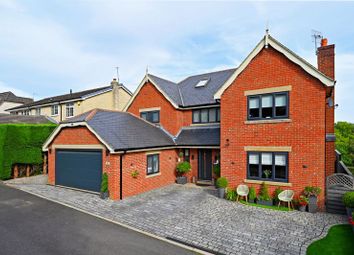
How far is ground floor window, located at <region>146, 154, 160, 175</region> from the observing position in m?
16.1

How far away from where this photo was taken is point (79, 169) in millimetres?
15742

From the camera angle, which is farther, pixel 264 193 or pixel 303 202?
pixel 264 193

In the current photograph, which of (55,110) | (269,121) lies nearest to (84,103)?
(55,110)

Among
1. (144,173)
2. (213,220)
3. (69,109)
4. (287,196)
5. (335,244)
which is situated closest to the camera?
(335,244)

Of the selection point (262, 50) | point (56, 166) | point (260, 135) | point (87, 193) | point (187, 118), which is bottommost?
point (87, 193)

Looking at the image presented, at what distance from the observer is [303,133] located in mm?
12125

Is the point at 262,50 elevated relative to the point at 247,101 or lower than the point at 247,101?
elevated

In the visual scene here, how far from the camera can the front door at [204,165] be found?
18016mm

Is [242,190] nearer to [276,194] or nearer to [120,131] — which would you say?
[276,194]

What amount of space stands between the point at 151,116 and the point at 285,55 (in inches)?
490

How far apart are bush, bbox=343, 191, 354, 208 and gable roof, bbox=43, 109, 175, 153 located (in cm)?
1100

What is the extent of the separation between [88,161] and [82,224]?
5.79 metres

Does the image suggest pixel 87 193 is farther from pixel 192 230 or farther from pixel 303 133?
pixel 303 133

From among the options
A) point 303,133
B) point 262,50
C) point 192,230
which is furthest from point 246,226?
point 262,50
